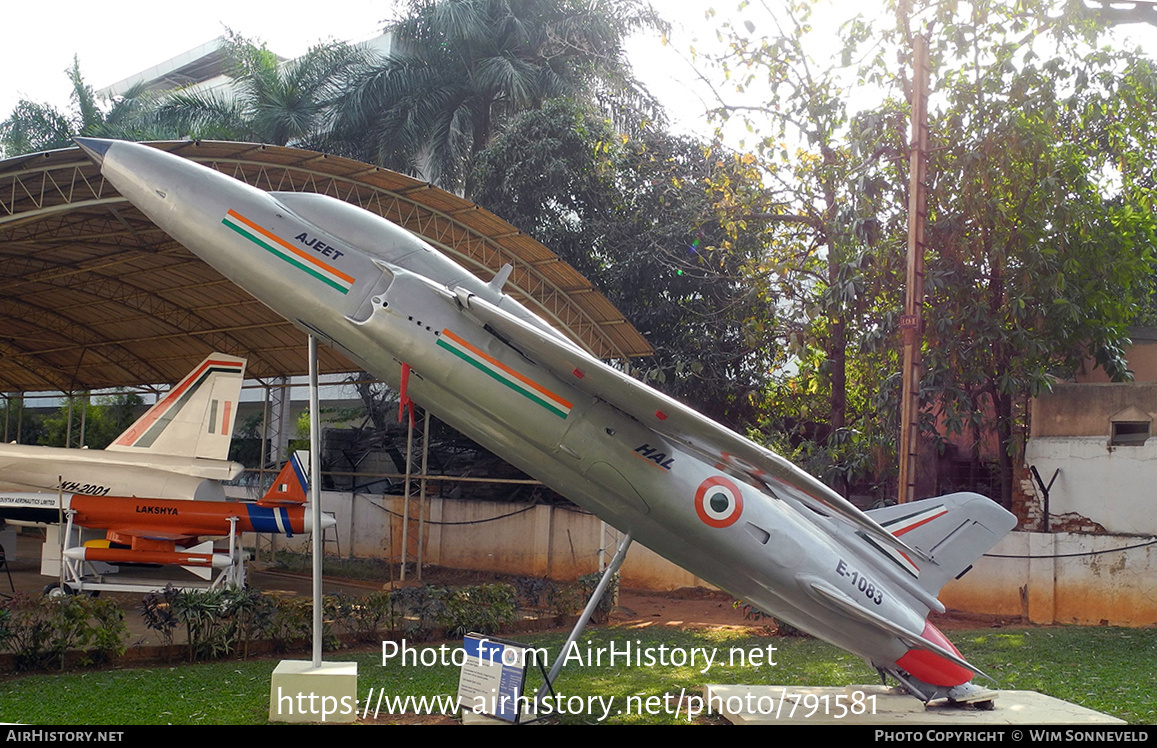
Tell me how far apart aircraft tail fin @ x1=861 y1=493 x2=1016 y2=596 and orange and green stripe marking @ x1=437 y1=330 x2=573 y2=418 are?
3522mm

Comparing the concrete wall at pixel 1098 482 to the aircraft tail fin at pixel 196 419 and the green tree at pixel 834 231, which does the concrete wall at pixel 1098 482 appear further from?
the aircraft tail fin at pixel 196 419

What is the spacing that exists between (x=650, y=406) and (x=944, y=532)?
11.5ft

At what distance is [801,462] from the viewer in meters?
17.0

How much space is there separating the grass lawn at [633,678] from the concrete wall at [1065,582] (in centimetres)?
72

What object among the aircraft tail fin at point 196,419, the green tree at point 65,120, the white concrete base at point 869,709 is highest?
the green tree at point 65,120

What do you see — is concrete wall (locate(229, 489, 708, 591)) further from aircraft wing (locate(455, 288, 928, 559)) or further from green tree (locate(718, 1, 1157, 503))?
aircraft wing (locate(455, 288, 928, 559))

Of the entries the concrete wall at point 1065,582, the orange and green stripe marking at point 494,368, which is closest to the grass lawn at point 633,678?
the concrete wall at point 1065,582

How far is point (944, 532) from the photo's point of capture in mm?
8586

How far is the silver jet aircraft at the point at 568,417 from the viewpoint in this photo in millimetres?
7383

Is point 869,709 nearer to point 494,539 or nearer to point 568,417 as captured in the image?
point 568,417

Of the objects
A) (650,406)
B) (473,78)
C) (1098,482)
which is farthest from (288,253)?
(473,78)

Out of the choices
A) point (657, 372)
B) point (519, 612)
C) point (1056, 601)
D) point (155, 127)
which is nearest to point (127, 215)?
point (519, 612)

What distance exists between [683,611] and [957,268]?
8.04m
